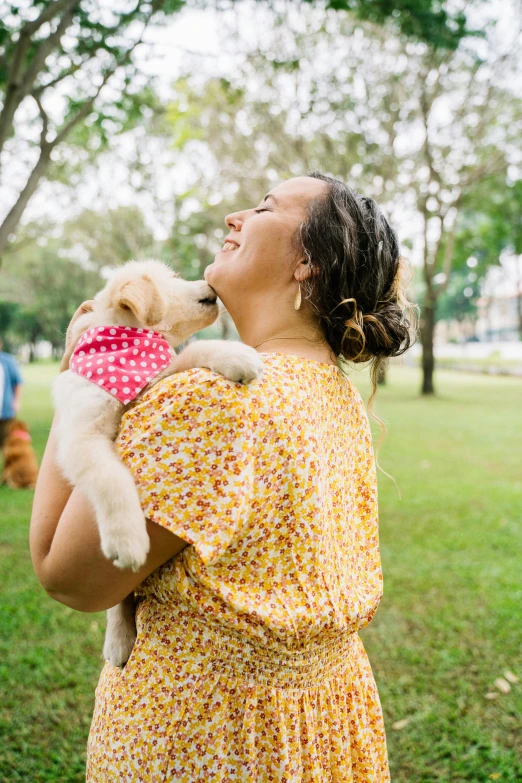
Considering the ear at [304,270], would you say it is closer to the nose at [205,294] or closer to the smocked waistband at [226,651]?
the nose at [205,294]

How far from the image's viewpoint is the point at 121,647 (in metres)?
1.84

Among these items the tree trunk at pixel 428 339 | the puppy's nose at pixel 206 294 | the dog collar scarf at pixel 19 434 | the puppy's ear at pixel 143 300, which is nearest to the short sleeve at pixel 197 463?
the puppy's ear at pixel 143 300

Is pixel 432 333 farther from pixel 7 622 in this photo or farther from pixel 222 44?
pixel 7 622

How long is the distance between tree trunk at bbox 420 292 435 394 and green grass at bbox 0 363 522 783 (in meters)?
14.1

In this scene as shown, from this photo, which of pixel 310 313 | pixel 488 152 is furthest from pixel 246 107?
pixel 310 313

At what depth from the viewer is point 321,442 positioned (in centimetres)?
162

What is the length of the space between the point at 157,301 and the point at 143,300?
0.11 m

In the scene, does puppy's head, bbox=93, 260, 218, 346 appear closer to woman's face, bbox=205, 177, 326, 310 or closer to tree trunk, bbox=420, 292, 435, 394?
woman's face, bbox=205, 177, 326, 310

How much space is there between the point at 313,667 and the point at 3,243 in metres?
7.43

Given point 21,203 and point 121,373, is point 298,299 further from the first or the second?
point 21,203

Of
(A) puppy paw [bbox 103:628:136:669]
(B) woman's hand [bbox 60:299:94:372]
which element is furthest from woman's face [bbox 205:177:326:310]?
(A) puppy paw [bbox 103:628:136:669]

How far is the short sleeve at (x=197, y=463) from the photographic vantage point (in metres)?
1.41

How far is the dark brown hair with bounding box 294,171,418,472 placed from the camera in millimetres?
1866

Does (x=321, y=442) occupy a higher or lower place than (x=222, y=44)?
lower
